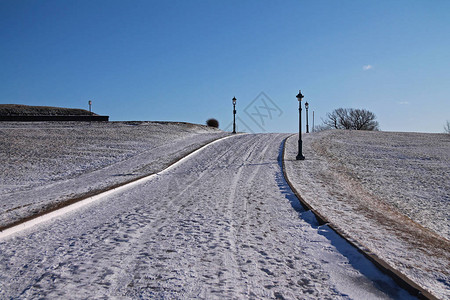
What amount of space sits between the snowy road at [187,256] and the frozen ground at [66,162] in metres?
1.96

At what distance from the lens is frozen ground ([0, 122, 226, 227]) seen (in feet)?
30.2

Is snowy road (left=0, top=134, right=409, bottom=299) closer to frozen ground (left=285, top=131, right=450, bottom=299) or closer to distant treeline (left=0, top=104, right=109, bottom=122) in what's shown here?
frozen ground (left=285, top=131, right=450, bottom=299)

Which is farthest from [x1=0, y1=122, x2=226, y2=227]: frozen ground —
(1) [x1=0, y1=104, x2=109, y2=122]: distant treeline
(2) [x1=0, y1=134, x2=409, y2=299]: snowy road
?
(1) [x1=0, y1=104, x2=109, y2=122]: distant treeline

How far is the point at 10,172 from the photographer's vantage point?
14.0 m

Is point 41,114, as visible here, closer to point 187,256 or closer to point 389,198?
point 389,198

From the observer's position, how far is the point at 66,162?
54.8 feet

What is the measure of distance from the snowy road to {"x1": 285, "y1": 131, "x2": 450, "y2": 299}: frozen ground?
2.14ft

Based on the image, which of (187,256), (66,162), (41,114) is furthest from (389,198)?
(41,114)

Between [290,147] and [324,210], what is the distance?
50.1 feet

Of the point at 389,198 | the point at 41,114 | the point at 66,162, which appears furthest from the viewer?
the point at 41,114

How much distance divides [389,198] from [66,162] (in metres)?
15.1

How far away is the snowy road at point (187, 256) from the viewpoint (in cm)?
353

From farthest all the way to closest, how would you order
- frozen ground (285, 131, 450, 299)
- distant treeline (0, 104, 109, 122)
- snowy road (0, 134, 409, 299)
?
distant treeline (0, 104, 109, 122), frozen ground (285, 131, 450, 299), snowy road (0, 134, 409, 299)

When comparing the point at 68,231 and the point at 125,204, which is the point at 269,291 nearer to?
the point at 68,231
